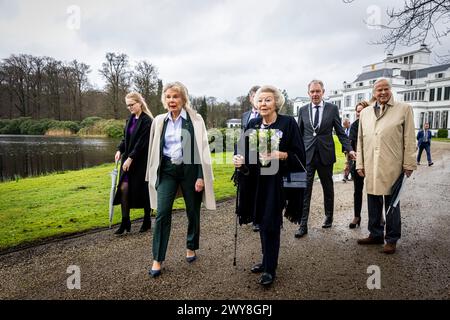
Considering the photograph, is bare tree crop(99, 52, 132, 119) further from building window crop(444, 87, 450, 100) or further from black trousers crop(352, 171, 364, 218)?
building window crop(444, 87, 450, 100)

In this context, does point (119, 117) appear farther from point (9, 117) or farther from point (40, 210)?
point (40, 210)

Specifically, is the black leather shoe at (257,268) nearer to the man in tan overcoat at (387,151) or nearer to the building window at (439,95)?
the man in tan overcoat at (387,151)

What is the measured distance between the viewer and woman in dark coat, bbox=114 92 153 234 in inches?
197

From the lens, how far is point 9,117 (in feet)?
162

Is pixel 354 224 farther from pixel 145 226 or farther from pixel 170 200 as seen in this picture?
pixel 145 226

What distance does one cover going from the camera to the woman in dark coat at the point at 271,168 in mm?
3291

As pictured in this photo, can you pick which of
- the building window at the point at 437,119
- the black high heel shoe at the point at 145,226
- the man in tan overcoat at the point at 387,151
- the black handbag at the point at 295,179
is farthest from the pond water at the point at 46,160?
the building window at the point at 437,119

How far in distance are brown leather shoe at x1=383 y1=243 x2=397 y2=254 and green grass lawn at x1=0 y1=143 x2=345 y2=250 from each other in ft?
13.5

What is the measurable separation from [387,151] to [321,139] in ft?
3.65

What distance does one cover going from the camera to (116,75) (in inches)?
1934

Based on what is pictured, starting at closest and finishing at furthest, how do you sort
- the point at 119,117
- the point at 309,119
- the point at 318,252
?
the point at 318,252 < the point at 309,119 < the point at 119,117

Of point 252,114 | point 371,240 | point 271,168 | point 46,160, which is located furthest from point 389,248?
point 46,160
